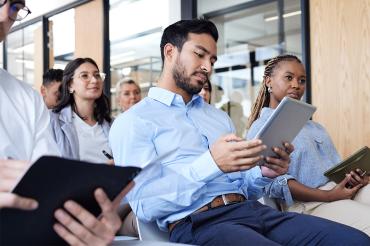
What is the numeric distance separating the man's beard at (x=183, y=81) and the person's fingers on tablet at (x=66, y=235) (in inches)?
42.7

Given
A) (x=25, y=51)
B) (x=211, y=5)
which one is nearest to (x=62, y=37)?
(x=25, y=51)

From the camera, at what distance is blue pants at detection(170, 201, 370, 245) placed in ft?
5.21

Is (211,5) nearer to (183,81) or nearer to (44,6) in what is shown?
(44,6)

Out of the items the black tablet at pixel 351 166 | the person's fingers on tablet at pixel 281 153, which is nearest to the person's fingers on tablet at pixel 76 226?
the person's fingers on tablet at pixel 281 153

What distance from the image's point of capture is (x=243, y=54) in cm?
573

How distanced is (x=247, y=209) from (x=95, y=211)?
0.82 m

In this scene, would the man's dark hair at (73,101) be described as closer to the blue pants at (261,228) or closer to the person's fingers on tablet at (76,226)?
the blue pants at (261,228)

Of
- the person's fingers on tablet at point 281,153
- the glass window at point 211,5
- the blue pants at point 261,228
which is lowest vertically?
the blue pants at point 261,228

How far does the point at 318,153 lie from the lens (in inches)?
93.2

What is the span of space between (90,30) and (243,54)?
2.19 meters

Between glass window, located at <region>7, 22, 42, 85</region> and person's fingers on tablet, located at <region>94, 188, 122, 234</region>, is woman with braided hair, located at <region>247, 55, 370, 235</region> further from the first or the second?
glass window, located at <region>7, 22, 42, 85</region>

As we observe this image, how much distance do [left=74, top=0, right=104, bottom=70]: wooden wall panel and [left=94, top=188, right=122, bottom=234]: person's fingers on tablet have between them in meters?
5.50

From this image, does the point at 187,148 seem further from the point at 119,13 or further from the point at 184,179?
the point at 119,13

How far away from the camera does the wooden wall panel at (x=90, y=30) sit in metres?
6.37
